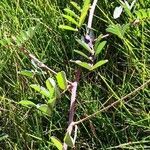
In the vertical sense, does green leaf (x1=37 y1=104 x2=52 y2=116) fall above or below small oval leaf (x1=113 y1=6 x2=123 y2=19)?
below

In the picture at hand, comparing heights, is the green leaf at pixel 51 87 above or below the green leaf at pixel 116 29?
below

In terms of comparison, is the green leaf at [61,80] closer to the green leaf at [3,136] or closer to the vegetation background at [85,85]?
the vegetation background at [85,85]

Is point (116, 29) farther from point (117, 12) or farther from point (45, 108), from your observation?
point (45, 108)

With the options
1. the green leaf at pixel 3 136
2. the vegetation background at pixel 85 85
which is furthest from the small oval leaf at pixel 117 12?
the green leaf at pixel 3 136

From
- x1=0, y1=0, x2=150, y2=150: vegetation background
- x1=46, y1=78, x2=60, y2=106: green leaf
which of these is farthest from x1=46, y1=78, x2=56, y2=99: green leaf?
x1=0, y1=0, x2=150, y2=150: vegetation background

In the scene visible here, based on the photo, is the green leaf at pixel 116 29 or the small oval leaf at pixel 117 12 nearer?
the green leaf at pixel 116 29

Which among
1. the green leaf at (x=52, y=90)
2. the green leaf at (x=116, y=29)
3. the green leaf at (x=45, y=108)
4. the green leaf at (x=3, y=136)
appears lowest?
the green leaf at (x=3, y=136)

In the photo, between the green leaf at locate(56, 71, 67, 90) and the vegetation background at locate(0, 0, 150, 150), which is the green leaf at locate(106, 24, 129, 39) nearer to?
the vegetation background at locate(0, 0, 150, 150)

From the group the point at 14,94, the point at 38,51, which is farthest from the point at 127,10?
the point at 14,94

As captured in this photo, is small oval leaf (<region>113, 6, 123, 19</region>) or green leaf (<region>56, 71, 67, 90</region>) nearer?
green leaf (<region>56, 71, 67, 90</region>)

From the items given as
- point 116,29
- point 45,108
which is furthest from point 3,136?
point 116,29
